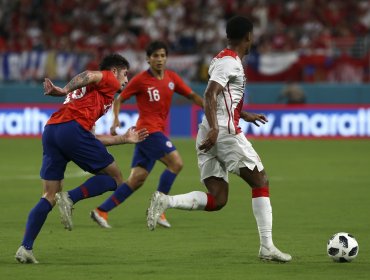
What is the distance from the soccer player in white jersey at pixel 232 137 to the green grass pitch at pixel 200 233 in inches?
14.7

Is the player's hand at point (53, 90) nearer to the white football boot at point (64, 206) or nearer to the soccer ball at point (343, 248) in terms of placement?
the white football boot at point (64, 206)

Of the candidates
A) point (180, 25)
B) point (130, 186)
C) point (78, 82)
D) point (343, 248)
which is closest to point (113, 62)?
point (78, 82)

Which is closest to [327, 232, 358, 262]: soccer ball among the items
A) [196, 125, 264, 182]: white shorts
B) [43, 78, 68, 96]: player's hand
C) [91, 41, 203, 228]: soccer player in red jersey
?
[196, 125, 264, 182]: white shorts

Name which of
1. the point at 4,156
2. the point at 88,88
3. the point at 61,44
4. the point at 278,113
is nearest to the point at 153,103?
the point at 88,88

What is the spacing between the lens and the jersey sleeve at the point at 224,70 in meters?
8.65

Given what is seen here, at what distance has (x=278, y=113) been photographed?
1013 inches

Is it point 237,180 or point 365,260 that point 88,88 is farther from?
point 237,180

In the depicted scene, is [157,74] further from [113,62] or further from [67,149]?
[67,149]

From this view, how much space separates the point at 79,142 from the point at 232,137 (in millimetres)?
1348

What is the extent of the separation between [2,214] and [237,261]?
4733 mm

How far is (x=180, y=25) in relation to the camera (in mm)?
30938

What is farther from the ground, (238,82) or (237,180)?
(238,82)

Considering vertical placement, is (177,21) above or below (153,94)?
above

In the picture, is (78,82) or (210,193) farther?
(210,193)
